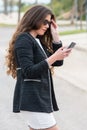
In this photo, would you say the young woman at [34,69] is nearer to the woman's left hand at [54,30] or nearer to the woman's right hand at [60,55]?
the woman's right hand at [60,55]

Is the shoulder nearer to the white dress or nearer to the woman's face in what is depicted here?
the woman's face

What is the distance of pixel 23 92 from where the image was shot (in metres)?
4.47

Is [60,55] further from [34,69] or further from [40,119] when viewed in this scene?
[40,119]

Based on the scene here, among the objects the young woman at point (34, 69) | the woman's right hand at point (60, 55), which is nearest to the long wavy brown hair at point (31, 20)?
the young woman at point (34, 69)

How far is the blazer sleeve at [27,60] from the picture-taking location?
4.36 m

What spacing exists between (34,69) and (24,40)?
26cm

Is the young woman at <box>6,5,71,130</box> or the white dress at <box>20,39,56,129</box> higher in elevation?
the young woman at <box>6,5,71,130</box>

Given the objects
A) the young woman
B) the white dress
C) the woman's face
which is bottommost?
the white dress

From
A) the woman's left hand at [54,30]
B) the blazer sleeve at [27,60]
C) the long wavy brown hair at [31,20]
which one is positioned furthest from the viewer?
the woman's left hand at [54,30]

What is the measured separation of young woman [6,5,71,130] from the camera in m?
4.38

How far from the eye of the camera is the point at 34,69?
4348mm

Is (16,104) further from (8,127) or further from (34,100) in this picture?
(8,127)

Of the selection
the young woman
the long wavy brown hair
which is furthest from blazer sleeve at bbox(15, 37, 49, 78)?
the long wavy brown hair

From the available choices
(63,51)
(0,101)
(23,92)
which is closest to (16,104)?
(23,92)
